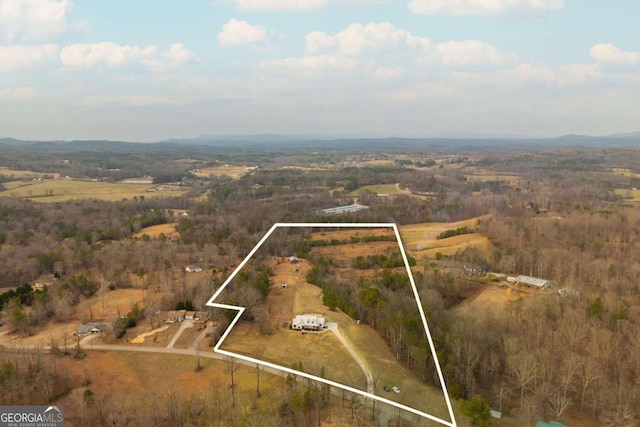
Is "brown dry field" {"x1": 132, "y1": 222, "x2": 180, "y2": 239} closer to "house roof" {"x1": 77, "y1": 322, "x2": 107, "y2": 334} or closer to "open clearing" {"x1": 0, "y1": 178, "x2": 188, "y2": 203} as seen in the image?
"house roof" {"x1": 77, "y1": 322, "x2": 107, "y2": 334}

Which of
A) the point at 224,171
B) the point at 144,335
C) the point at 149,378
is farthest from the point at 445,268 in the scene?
the point at 224,171

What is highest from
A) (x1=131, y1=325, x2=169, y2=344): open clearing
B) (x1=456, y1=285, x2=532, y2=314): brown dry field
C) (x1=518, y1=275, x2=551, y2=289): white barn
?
(x1=518, y1=275, x2=551, y2=289): white barn

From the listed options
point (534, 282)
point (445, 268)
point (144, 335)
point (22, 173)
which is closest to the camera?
point (144, 335)

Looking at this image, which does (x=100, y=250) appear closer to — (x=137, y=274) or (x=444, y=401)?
(x=137, y=274)

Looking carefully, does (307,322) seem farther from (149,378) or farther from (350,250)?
(149,378)

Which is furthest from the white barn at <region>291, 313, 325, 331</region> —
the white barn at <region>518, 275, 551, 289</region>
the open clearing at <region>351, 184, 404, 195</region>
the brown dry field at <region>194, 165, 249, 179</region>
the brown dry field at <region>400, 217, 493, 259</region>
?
the brown dry field at <region>194, 165, 249, 179</region>
